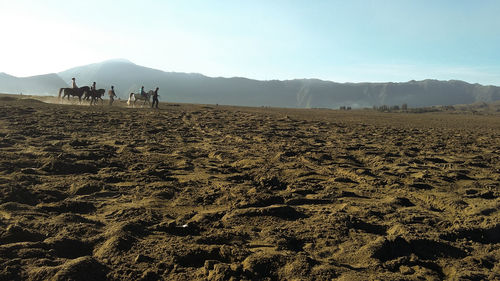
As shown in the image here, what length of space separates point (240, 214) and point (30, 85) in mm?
158667

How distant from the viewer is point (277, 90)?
541ft

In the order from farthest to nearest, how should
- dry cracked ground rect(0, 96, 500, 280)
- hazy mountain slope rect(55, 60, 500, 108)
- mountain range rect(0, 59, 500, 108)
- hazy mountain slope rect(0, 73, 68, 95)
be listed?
hazy mountain slope rect(55, 60, 500, 108), mountain range rect(0, 59, 500, 108), hazy mountain slope rect(0, 73, 68, 95), dry cracked ground rect(0, 96, 500, 280)

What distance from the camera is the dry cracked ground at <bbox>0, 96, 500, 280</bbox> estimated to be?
286cm

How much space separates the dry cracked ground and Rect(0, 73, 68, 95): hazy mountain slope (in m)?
145

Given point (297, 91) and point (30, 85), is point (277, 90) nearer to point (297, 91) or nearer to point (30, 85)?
point (297, 91)

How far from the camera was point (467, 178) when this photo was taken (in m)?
5.99

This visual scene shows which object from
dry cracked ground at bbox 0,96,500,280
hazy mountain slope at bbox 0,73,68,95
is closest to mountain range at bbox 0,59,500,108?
hazy mountain slope at bbox 0,73,68,95

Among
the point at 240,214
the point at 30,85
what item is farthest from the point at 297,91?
the point at 240,214

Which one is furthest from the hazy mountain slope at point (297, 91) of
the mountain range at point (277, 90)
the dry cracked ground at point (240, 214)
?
the dry cracked ground at point (240, 214)

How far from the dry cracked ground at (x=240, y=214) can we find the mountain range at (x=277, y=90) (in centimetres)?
13251

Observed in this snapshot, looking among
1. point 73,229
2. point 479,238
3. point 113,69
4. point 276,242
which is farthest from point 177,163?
point 113,69

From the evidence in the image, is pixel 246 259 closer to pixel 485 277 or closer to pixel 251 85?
pixel 485 277

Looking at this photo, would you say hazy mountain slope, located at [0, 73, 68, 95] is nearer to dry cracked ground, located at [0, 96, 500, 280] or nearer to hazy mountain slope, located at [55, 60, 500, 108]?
hazy mountain slope, located at [55, 60, 500, 108]

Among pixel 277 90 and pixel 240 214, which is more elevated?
pixel 277 90
